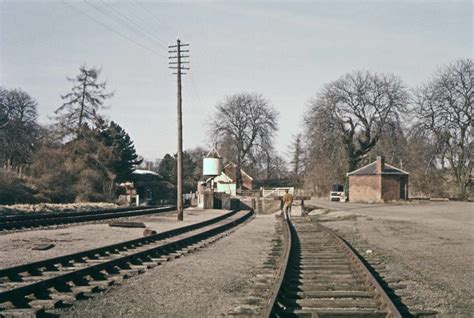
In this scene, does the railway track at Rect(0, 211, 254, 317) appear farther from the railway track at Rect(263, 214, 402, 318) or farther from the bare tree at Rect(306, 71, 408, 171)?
the bare tree at Rect(306, 71, 408, 171)

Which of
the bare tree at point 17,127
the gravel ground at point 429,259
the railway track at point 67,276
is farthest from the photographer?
the bare tree at point 17,127

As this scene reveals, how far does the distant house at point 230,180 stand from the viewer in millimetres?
97863

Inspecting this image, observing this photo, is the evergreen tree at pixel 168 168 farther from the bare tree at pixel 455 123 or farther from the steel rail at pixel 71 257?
the steel rail at pixel 71 257

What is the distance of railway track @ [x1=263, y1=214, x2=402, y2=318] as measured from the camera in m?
7.90

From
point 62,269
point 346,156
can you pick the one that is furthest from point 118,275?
point 346,156

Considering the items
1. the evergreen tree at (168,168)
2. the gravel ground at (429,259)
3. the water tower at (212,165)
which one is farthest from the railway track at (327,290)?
the evergreen tree at (168,168)

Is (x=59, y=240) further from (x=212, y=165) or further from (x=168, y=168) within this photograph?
(x=168, y=168)

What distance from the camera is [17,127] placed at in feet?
226

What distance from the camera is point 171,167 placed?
10219 centimetres

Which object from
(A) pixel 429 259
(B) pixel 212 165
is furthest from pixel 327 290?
(B) pixel 212 165

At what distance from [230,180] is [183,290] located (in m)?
88.9

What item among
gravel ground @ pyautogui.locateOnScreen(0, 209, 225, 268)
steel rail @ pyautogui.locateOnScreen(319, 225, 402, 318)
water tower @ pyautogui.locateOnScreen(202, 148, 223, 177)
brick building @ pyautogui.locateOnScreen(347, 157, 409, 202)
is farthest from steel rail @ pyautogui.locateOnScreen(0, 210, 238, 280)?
brick building @ pyautogui.locateOnScreen(347, 157, 409, 202)

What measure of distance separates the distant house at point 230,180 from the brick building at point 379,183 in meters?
36.5

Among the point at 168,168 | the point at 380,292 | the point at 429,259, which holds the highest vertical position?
the point at 168,168
